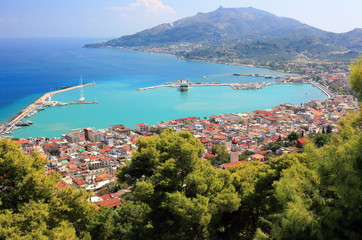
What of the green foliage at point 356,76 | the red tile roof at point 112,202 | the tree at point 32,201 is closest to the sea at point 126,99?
the red tile roof at point 112,202

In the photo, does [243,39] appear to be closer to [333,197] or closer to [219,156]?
[219,156]

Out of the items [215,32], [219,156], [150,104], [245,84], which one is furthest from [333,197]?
[215,32]

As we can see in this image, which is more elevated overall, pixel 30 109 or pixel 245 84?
pixel 245 84

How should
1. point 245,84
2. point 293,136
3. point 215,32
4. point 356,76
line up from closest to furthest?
point 356,76, point 293,136, point 245,84, point 215,32

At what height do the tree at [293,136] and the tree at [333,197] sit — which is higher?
the tree at [333,197]

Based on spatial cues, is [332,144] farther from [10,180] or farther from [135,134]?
[135,134]

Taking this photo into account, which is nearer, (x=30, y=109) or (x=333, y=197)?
(x=333, y=197)

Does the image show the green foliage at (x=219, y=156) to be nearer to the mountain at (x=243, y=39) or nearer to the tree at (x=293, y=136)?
the tree at (x=293, y=136)

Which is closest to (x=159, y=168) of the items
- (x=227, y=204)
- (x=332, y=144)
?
(x=227, y=204)

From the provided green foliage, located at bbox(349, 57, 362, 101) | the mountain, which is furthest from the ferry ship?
the mountain
